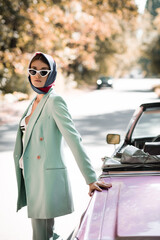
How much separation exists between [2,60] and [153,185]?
68.0ft

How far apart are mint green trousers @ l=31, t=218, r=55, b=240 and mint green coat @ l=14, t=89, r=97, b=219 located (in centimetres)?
11

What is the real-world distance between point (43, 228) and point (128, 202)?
0.78 m

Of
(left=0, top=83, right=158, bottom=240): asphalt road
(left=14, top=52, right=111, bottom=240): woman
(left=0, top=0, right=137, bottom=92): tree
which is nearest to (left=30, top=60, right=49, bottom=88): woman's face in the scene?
(left=14, top=52, right=111, bottom=240): woman

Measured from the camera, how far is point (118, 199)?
8.20ft

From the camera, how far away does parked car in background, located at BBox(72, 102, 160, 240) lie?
6.80 ft

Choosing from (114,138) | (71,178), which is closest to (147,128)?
(71,178)

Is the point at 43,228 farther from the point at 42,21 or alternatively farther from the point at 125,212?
the point at 42,21

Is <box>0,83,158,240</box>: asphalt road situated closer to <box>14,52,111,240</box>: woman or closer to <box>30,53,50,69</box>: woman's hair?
<box>14,52,111,240</box>: woman

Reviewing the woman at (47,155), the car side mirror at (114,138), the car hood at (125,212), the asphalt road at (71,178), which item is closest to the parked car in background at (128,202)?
the car hood at (125,212)

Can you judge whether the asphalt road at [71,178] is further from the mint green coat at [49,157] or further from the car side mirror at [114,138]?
the mint green coat at [49,157]

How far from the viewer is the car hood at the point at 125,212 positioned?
6.73ft

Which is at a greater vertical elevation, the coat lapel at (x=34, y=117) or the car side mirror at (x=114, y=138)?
the coat lapel at (x=34, y=117)

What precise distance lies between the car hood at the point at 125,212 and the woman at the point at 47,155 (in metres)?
0.16

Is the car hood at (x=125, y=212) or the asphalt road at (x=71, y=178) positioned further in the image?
the asphalt road at (x=71, y=178)
